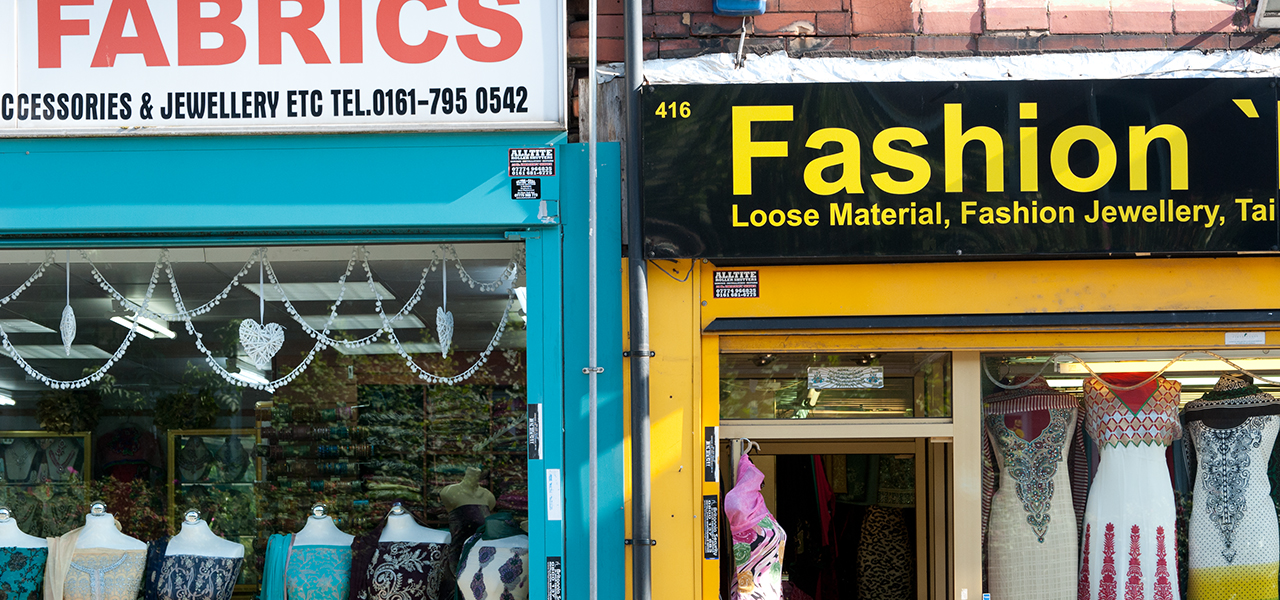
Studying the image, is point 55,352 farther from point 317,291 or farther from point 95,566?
point 317,291

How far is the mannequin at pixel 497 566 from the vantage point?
13.4 ft

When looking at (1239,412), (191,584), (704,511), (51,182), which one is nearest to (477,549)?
(704,511)

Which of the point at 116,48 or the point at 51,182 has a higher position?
the point at 116,48

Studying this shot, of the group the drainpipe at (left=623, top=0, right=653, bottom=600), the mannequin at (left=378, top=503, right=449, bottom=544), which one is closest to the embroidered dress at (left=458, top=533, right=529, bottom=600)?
the mannequin at (left=378, top=503, right=449, bottom=544)

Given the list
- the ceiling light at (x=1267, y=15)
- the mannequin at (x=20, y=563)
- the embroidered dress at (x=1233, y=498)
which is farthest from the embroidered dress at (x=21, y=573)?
the ceiling light at (x=1267, y=15)

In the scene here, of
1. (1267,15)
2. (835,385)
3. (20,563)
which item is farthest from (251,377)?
(1267,15)

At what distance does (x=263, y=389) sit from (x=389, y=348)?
685 millimetres

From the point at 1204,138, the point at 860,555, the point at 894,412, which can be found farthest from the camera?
the point at 860,555

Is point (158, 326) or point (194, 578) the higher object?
point (158, 326)

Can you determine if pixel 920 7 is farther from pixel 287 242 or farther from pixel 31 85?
pixel 31 85

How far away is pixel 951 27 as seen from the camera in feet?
13.4

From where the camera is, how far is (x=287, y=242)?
4.15 metres

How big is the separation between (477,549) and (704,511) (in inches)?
39.7

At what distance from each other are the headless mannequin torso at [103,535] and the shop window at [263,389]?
0.47ft
